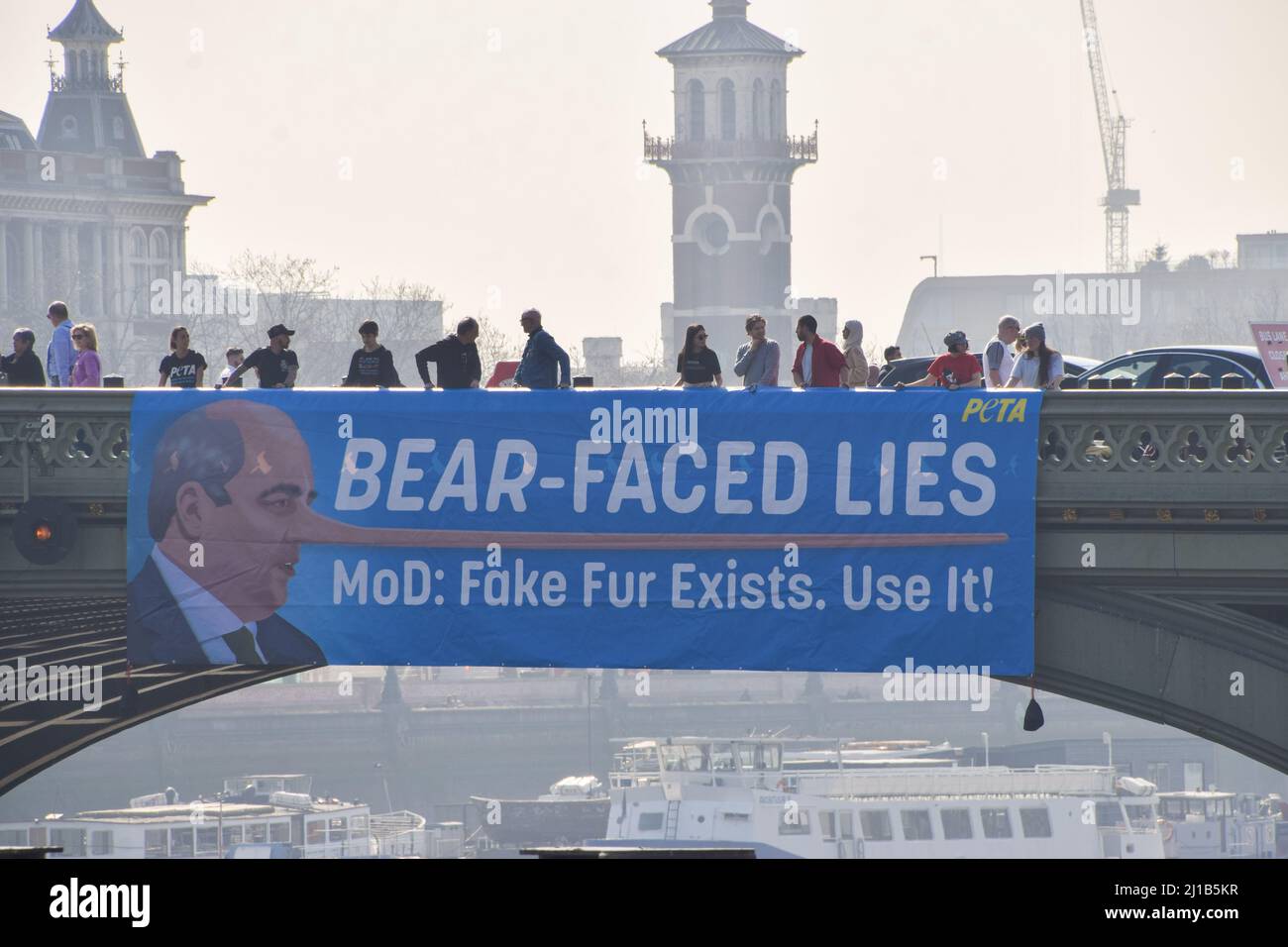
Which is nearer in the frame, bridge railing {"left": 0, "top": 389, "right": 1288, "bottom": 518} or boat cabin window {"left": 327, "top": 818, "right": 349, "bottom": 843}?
bridge railing {"left": 0, "top": 389, "right": 1288, "bottom": 518}

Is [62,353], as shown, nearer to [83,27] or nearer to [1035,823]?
[1035,823]

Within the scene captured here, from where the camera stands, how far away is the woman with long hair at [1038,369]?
69.9 feet

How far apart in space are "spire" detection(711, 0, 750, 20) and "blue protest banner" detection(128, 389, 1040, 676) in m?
120

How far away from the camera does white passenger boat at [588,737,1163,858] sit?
6362cm

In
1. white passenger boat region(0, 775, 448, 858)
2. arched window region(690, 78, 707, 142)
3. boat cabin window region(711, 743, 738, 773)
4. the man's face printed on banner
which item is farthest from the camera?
arched window region(690, 78, 707, 142)

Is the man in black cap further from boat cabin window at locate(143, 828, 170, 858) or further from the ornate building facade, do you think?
the ornate building facade

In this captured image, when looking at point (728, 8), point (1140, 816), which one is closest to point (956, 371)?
point (1140, 816)

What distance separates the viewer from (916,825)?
65.5 meters

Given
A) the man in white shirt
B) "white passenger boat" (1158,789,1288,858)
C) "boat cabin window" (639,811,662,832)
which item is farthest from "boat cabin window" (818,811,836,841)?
the man in white shirt

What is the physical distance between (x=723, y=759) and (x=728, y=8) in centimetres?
7688

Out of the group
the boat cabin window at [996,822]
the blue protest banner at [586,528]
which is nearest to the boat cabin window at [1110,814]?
the boat cabin window at [996,822]
